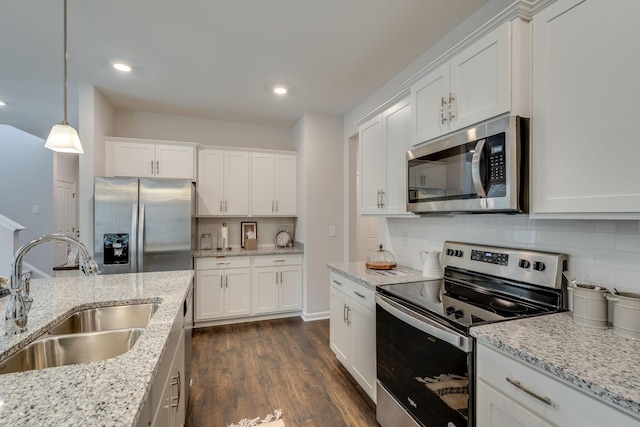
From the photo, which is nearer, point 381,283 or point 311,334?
point 381,283

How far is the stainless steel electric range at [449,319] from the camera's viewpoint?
1289 mm

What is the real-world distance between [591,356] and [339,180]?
10.6ft

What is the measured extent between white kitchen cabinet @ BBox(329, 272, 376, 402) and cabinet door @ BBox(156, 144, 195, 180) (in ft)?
7.58

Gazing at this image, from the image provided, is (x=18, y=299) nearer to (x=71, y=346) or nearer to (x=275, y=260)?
(x=71, y=346)

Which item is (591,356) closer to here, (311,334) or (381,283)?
(381,283)

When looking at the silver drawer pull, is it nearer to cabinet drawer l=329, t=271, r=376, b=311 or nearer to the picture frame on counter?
cabinet drawer l=329, t=271, r=376, b=311

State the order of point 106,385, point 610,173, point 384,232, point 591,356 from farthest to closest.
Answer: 1. point 384,232
2. point 610,173
3. point 591,356
4. point 106,385

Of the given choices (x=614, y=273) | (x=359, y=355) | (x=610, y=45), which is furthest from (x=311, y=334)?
(x=610, y=45)

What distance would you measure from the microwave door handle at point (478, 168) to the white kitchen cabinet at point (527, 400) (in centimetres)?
73

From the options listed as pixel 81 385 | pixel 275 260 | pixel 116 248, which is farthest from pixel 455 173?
pixel 116 248

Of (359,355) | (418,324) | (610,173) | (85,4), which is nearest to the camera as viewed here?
(610,173)

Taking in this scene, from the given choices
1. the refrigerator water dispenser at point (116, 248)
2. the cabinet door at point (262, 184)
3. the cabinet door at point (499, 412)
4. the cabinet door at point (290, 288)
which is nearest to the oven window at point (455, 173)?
the cabinet door at point (499, 412)

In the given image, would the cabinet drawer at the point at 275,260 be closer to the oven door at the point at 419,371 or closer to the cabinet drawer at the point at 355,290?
the cabinet drawer at the point at 355,290

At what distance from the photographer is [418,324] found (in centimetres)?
148
